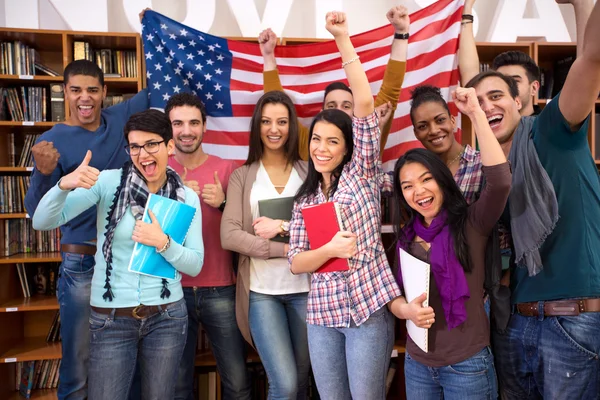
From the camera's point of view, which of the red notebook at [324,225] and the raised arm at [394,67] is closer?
the red notebook at [324,225]

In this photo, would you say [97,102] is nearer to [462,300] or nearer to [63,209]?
[63,209]

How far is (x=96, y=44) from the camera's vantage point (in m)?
3.55

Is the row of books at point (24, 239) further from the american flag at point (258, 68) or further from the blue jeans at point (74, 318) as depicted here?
the american flag at point (258, 68)

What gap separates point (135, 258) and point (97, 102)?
4.82ft

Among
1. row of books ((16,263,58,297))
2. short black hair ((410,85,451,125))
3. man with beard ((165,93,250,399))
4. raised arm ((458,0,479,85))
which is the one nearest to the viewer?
short black hair ((410,85,451,125))

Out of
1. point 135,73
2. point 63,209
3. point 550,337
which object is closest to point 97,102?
point 135,73

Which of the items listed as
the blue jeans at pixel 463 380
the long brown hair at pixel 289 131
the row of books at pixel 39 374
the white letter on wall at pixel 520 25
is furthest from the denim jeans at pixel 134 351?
the white letter on wall at pixel 520 25

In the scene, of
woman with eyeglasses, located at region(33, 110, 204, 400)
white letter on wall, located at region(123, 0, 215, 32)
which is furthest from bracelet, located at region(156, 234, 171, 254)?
white letter on wall, located at region(123, 0, 215, 32)

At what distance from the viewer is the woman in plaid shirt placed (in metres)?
1.95

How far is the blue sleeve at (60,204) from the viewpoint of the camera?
1864 millimetres

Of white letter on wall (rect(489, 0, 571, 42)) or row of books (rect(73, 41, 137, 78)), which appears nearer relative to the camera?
row of books (rect(73, 41, 137, 78))

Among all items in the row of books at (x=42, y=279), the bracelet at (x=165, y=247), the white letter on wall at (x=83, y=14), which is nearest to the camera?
the bracelet at (x=165, y=247)

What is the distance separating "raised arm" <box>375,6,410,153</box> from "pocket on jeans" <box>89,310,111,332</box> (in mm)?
1658

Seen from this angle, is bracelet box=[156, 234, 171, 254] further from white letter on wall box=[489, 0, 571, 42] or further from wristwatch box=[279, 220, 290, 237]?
white letter on wall box=[489, 0, 571, 42]
